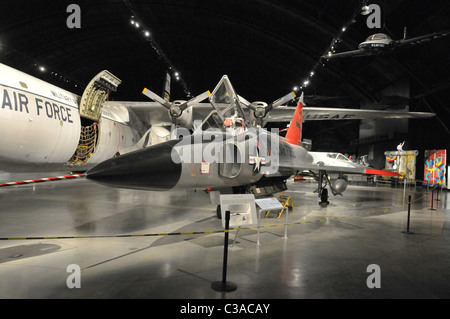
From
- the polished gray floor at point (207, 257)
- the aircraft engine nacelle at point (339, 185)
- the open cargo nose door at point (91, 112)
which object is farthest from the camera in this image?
the aircraft engine nacelle at point (339, 185)

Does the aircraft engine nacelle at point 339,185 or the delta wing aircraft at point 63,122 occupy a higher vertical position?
the delta wing aircraft at point 63,122

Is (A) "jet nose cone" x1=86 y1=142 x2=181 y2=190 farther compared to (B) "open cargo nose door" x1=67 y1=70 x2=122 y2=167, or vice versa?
(B) "open cargo nose door" x1=67 y1=70 x2=122 y2=167

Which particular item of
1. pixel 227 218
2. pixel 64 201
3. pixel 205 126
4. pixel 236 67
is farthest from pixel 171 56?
pixel 227 218

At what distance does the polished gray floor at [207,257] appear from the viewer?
3.01 metres

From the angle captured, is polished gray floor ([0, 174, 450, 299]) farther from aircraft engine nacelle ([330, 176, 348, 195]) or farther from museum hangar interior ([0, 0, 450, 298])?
aircraft engine nacelle ([330, 176, 348, 195])

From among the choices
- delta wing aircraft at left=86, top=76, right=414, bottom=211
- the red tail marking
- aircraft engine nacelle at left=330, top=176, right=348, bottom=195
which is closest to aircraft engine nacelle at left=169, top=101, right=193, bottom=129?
the red tail marking

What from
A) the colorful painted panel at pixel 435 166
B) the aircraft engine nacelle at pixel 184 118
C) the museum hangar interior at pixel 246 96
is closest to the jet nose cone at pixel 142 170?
the museum hangar interior at pixel 246 96

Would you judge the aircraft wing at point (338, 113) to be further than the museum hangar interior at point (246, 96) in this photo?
Yes

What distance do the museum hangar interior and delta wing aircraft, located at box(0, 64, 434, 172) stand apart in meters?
1.38

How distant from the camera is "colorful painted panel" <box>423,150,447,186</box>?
1708 cm

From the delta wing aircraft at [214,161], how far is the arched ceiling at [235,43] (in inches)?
389

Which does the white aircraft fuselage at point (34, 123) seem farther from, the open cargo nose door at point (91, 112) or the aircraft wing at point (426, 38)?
A: the aircraft wing at point (426, 38)

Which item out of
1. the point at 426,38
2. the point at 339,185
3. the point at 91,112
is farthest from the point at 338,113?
the point at 91,112

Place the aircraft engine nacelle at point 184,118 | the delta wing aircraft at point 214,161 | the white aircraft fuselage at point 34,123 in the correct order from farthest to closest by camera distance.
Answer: the aircraft engine nacelle at point 184,118 → the white aircraft fuselage at point 34,123 → the delta wing aircraft at point 214,161
